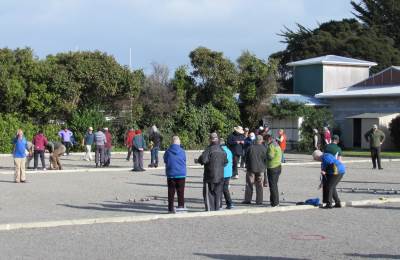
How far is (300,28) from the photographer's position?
8256cm

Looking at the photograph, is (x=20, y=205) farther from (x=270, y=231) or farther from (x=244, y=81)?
(x=244, y=81)

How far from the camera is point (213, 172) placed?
51.3 feet

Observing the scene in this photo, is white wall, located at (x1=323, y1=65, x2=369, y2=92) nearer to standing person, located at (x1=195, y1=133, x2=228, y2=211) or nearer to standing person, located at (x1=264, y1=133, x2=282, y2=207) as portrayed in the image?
standing person, located at (x1=264, y1=133, x2=282, y2=207)

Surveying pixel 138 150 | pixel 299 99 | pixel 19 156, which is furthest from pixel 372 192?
pixel 299 99

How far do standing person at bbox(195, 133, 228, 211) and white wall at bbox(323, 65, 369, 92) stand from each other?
4344 cm

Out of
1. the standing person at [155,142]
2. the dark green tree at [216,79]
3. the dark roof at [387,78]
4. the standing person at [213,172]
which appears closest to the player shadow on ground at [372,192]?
the standing person at [213,172]

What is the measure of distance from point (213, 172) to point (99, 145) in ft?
49.1

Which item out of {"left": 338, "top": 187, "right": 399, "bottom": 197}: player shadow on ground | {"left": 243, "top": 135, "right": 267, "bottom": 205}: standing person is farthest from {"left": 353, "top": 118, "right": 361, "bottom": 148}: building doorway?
{"left": 243, "top": 135, "right": 267, "bottom": 205}: standing person

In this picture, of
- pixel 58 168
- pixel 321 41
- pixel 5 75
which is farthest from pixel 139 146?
pixel 321 41

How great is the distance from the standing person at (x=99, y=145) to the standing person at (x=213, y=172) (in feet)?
46.7

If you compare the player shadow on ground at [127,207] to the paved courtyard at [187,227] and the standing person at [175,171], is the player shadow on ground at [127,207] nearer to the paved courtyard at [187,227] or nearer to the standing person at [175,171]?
the paved courtyard at [187,227]

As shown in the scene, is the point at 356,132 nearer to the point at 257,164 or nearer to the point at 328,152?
the point at 257,164

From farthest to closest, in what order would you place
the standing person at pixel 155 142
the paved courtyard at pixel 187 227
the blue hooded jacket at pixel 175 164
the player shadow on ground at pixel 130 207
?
1. the standing person at pixel 155 142
2. the player shadow on ground at pixel 130 207
3. the blue hooded jacket at pixel 175 164
4. the paved courtyard at pixel 187 227

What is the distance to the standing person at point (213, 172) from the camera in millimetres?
15625
